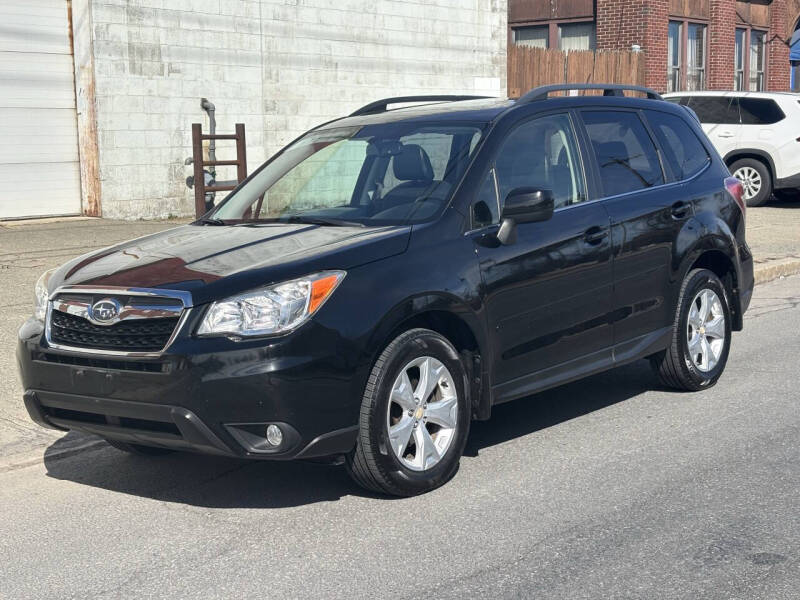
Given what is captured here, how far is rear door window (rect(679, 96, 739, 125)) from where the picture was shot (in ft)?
64.8

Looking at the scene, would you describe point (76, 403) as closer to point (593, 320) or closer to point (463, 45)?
point (593, 320)

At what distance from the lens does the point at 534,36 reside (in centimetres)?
2877

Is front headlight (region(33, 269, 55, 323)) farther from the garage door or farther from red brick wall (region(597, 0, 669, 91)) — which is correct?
red brick wall (region(597, 0, 669, 91))

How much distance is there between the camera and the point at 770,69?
32156 mm

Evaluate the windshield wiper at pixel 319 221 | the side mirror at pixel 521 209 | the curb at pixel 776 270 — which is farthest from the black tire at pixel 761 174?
the windshield wiper at pixel 319 221

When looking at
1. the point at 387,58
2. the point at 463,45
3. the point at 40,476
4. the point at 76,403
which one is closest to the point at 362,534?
the point at 76,403

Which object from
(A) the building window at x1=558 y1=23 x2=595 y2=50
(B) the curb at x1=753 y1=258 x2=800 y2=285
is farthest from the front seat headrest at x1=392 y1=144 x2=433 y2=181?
(A) the building window at x1=558 y1=23 x2=595 y2=50

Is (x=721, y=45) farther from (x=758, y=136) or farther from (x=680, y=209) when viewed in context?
(x=680, y=209)

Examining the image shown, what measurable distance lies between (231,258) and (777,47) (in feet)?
98.5

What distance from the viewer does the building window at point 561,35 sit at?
91.6 feet

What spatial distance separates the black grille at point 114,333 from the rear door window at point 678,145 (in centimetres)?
369

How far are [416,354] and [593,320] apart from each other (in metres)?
1.52

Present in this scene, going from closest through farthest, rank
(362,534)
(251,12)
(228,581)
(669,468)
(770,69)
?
(228,581) → (362,534) → (669,468) → (251,12) → (770,69)

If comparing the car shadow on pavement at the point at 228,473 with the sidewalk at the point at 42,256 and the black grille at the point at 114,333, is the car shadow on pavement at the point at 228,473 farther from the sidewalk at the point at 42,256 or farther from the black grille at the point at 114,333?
the black grille at the point at 114,333
